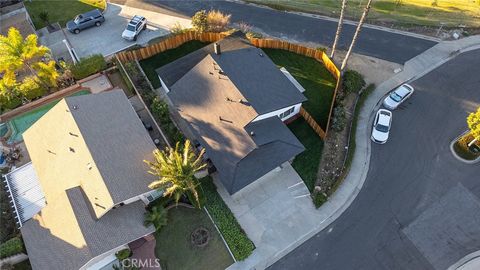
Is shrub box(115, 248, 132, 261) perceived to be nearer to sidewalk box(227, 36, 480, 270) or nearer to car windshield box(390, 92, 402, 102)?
sidewalk box(227, 36, 480, 270)

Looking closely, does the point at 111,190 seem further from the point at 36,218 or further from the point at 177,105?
the point at 177,105

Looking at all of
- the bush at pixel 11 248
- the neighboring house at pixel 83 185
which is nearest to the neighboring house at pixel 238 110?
the neighboring house at pixel 83 185

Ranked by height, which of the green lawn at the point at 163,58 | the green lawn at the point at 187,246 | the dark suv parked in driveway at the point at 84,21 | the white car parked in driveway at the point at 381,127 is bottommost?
the green lawn at the point at 187,246

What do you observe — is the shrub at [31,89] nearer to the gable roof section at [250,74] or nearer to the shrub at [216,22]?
the gable roof section at [250,74]

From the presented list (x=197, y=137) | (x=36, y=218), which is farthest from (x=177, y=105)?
(x=36, y=218)

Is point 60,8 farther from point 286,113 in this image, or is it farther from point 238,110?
→ point 286,113

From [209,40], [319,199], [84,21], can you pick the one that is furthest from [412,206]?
[84,21]
